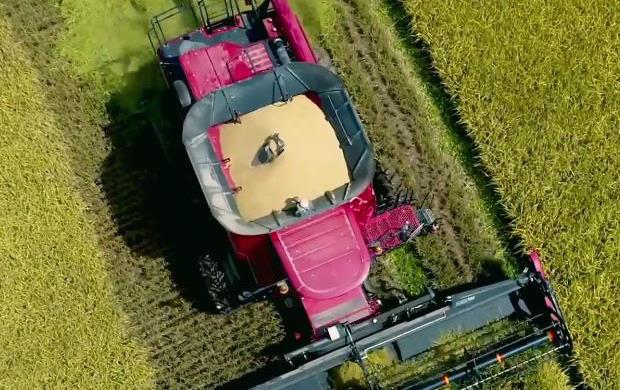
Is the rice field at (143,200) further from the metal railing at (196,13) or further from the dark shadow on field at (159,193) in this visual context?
the metal railing at (196,13)

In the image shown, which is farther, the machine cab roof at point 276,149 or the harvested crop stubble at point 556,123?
the harvested crop stubble at point 556,123

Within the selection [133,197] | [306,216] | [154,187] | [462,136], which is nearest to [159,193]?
[154,187]

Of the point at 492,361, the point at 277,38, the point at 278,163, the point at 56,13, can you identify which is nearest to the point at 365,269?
the point at 278,163

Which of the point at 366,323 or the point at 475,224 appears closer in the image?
the point at 366,323

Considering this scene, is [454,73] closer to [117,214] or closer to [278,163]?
[278,163]

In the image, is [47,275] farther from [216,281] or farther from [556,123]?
[556,123]

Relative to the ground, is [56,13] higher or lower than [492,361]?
higher

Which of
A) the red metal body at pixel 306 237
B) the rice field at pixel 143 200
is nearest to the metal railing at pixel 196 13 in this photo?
the rice field at pixel 143 200
